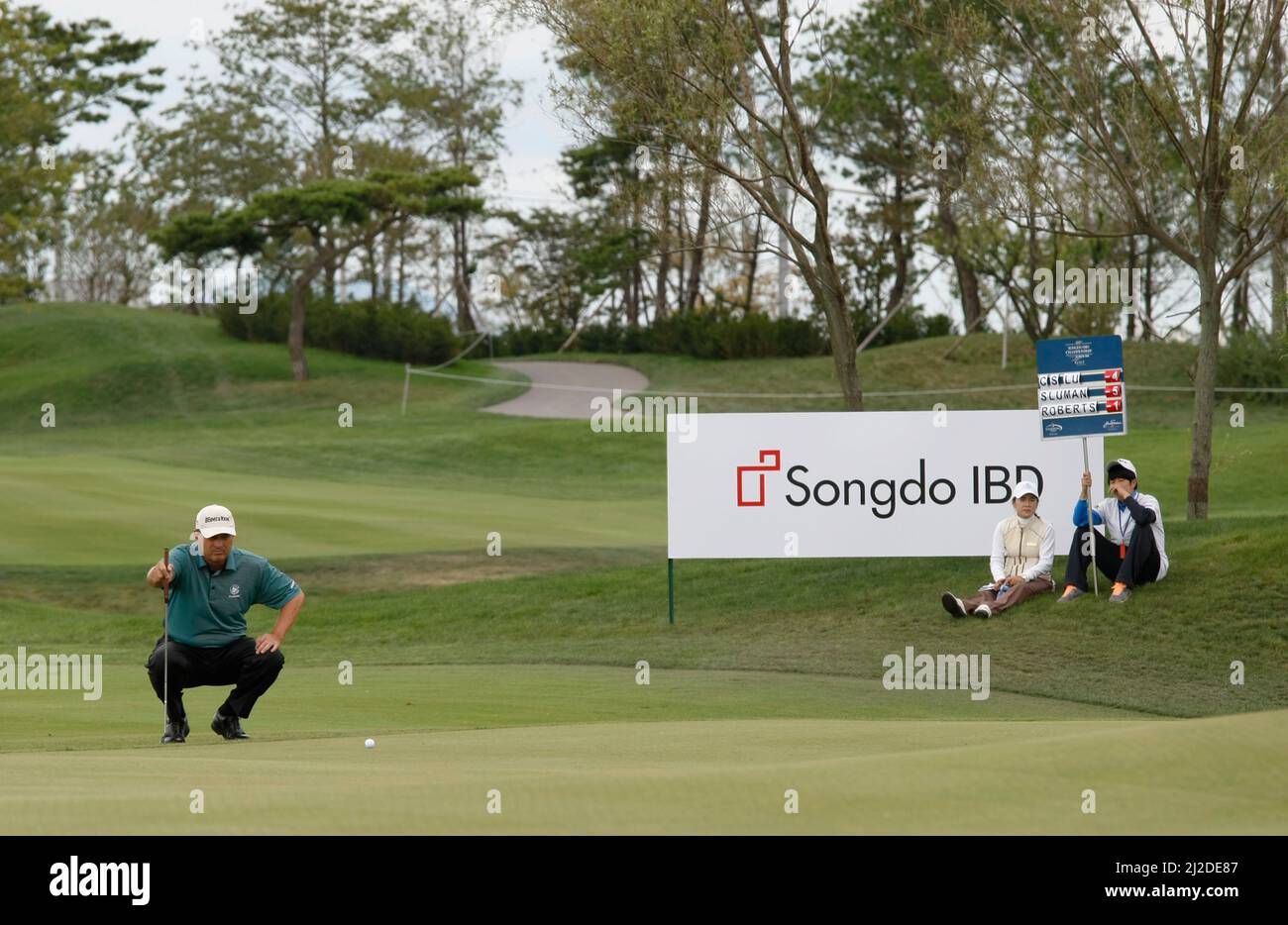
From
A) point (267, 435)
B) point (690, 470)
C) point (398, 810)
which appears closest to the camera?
point (398, 810)

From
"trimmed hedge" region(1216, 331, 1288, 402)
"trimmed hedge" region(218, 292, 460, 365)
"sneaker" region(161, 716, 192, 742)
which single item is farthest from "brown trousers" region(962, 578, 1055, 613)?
"trimmed hedge" region(218, 292, 460, 365)

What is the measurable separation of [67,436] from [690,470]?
32.1 metres

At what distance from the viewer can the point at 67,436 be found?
47.1 metres

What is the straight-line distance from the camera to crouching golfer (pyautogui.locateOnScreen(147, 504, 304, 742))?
10.4 m

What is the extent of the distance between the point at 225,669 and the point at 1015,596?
979 cm

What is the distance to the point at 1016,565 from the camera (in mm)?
18109

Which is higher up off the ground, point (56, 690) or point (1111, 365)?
point (1111, 365)

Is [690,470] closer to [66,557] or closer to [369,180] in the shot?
[66,557]

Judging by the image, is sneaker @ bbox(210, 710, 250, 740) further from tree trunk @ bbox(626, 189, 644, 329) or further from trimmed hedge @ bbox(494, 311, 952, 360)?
tree trunk @ bbox(626, 189, 644, 329)

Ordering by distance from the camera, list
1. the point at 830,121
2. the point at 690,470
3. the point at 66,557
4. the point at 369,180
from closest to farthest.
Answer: the point at 690,470
the point at 66,557
the point at 369,180
the point at 830,121

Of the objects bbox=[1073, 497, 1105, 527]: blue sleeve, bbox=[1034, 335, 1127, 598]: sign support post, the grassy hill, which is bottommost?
the grassy hill

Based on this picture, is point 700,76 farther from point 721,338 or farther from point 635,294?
point 635,294

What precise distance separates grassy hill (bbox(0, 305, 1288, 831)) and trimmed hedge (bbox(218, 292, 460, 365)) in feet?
42.5

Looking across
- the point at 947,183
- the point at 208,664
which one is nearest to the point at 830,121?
the point at 947,183
